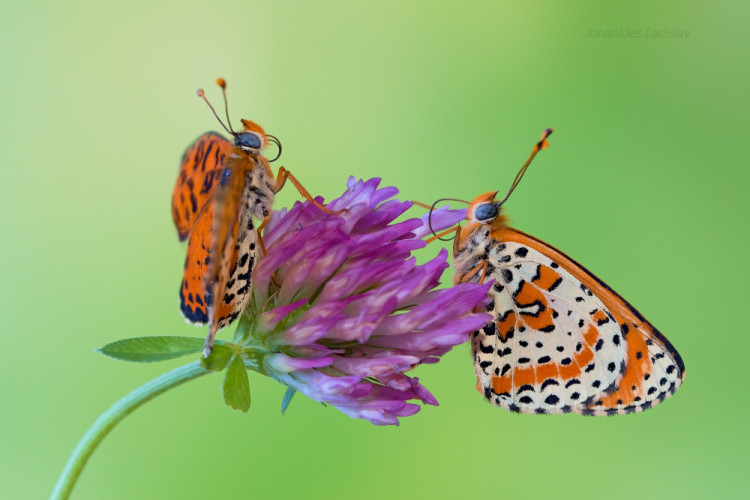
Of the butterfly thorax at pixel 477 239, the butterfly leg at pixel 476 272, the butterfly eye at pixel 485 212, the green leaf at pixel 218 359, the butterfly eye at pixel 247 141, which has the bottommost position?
the green leaf at pixel 218 359

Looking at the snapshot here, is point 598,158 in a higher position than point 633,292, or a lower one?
higher

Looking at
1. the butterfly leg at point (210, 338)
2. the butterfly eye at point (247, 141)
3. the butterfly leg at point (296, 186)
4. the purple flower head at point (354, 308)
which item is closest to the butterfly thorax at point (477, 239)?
the purple flower head at point (354, 308)

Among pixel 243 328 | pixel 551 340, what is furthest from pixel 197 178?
pixel 551 340

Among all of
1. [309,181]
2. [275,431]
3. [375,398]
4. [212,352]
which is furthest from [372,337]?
[309,181]

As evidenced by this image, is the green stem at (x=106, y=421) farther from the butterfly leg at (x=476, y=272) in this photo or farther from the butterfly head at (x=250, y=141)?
the butterfly leg at (x=476, y=272)

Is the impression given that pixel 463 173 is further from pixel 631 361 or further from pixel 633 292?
pixel 631 361
